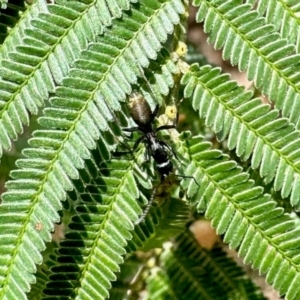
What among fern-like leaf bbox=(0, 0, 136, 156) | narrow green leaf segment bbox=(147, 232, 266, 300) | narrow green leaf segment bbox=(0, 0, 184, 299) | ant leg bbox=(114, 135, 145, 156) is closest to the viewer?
narrow green leaf segment bbox=(0, 0, 184, 299)

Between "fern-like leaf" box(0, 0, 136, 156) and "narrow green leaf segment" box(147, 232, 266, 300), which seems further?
"narrow green leaf segment" box(147, 232, 266, 300)

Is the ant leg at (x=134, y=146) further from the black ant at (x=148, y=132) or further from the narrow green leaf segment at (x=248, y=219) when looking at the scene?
the narrow green leaf segment at (x=248, y=219)

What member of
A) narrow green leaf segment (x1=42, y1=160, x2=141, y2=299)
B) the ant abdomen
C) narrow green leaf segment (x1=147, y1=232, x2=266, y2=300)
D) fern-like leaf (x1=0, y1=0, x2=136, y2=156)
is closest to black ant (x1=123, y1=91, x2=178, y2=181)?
the ant abdomen

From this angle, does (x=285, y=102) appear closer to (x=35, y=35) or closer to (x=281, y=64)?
(x=281, y=64)

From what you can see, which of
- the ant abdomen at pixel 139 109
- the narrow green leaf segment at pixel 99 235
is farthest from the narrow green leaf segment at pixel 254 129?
the narrow green leaf segment at pixel 99 235

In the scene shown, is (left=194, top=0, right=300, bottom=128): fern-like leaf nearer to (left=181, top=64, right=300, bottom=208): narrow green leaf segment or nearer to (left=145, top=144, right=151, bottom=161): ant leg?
(left=181, top=64, right=300, bottom=208): narrow green leaf segment

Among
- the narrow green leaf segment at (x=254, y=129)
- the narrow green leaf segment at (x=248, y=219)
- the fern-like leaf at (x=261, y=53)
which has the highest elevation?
the fern-like leaf at (x=261, y=53)

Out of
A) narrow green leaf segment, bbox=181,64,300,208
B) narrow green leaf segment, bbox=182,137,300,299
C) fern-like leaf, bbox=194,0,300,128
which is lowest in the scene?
narrow green leaf segment, bbox=182,137,300,299

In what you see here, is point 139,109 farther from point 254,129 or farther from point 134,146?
point 254,129

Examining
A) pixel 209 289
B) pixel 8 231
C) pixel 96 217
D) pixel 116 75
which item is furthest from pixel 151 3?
pixel 209 289
